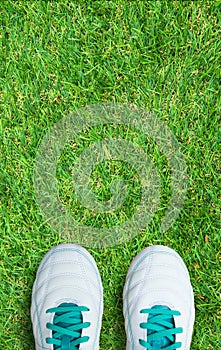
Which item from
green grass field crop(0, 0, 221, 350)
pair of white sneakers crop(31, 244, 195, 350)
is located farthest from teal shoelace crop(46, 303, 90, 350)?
green grass field crop(0, 0, 221, 350)

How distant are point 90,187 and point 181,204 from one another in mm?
308

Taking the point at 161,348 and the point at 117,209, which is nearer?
the point at 161,348

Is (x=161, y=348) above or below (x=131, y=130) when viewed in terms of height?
below

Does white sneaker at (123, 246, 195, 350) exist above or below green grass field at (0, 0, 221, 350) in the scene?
below

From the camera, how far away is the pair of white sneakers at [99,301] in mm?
1981

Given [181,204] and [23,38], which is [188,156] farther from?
[23,38]

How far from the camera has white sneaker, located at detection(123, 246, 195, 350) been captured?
1984 mm

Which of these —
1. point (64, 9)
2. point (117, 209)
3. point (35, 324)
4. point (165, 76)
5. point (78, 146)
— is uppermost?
point (64, 9)

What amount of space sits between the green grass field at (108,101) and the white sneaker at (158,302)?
0.14 ft

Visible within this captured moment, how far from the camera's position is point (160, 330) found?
199 cm

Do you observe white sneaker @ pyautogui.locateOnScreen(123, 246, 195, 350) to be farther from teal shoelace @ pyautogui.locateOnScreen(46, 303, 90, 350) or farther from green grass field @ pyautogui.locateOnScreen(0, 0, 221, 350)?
teal shoelace @ pyautogui.locateOnScreen(46, 303, 90, 350)

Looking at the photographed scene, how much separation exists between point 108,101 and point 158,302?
2.24 ft

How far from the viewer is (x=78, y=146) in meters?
2.12

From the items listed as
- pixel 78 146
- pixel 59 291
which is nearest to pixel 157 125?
pixel 78 146
